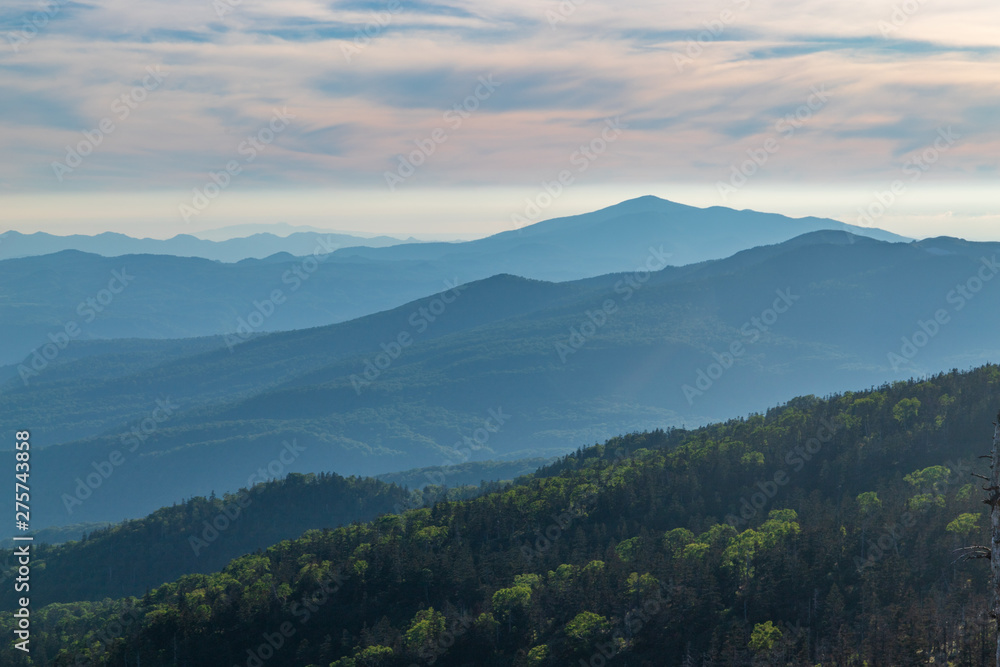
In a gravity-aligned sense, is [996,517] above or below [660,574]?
above

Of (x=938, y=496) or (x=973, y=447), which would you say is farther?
(x=973, y=447)

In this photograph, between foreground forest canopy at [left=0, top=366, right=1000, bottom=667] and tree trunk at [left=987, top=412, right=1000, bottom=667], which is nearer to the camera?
tree trunk at [left=987, top=412, right=1000, bottom=667]

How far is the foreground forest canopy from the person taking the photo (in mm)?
110375

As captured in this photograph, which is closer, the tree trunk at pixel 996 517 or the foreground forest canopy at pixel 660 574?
the tree trunk at pixel 996 517

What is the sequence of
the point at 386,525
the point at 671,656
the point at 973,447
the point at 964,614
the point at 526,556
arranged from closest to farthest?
the point at 964,614 → the point at 671,656 → the point at 526,556 → the point at 973,447 → the point at 386,525

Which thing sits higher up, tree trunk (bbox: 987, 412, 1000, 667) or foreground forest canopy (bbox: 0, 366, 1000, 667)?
tree trunk (bbox: 987, 412, 1000, 667)

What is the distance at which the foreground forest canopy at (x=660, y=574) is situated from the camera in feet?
362

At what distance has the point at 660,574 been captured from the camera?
12756cm

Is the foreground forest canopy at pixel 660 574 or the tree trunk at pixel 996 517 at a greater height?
the tree trunk at pixel 996 517

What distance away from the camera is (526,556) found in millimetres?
151125

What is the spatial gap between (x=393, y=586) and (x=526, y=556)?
25.0 m

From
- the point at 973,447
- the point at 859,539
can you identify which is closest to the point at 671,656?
the point at 859,539

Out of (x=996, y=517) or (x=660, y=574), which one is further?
(x=660, y=574)

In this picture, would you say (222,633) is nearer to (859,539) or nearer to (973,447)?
(859,539)
